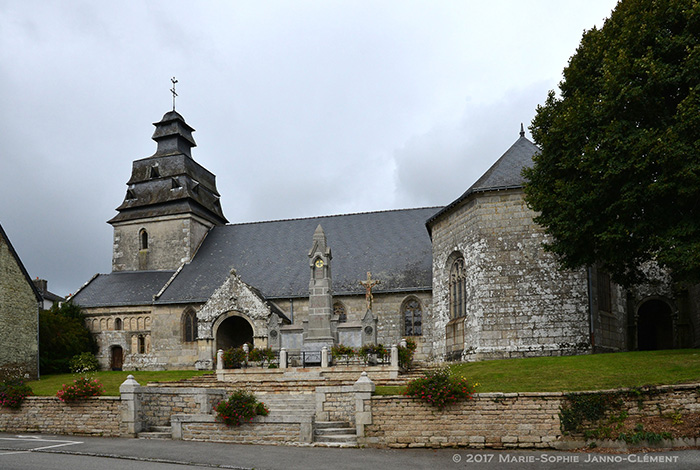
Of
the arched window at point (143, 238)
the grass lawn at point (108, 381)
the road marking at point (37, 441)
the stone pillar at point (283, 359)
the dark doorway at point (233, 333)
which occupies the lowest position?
the road marking at point (37, 441)

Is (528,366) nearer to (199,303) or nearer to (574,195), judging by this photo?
(574,195)

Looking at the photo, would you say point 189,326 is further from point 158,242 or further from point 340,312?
point 340,312

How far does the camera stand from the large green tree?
16.5 metres

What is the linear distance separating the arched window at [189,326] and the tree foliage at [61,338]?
18.7 feet

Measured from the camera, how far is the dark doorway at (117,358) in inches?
1421

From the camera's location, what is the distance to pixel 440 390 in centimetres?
1502

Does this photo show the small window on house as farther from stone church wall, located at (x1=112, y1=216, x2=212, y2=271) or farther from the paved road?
stone church wall, located at (x1=112, y1=216, x2=212, y2=271)

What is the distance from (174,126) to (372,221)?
1460 centimetres

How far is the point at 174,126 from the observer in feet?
137

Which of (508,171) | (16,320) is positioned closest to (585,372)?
(508,171)

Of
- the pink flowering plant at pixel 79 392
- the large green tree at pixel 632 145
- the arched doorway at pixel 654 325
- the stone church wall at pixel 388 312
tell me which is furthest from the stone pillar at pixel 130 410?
the arched doorway at pixel 654 325

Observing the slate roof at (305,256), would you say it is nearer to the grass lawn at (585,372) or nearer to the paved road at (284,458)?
the grass lawn at (585,372)

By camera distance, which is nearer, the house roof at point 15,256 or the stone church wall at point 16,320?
the stone church wall at point 16,320

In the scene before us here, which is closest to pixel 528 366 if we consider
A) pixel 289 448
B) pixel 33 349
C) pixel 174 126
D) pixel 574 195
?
pixel 574 195
